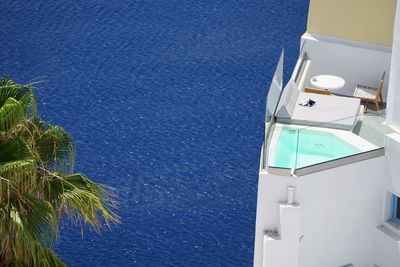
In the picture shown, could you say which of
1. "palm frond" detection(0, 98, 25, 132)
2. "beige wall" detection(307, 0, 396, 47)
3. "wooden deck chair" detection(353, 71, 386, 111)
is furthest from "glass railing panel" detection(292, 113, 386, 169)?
"palm frond" detection(0, 98, 25, 132)

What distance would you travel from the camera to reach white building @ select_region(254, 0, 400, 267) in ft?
50.1

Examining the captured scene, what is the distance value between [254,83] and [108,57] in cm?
512

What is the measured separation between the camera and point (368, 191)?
16.0 metres

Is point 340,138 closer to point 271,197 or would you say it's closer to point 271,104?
point 271,104

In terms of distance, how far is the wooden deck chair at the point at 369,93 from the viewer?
60.2ft

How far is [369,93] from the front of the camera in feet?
63.5

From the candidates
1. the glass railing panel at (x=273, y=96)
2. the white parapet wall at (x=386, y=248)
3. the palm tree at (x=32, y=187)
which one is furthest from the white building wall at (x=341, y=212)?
the palm tree at (x=32, y=187)

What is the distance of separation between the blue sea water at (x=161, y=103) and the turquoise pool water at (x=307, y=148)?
5869 mm

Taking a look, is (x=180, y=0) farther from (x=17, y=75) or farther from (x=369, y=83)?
(x=369, y=83)

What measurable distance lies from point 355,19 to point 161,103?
947cm

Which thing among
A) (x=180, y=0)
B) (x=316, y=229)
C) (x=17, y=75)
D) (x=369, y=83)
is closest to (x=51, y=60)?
(x=17, y=75)

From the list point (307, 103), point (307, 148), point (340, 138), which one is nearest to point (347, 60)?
point (307, 103)

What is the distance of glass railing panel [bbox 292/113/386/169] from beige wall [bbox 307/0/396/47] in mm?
4367

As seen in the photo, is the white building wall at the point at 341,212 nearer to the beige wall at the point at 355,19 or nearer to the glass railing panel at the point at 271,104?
the glass railing panel at the point at 271,104
